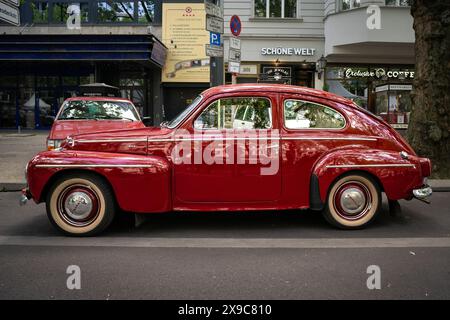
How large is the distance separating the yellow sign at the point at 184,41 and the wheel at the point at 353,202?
670 inches

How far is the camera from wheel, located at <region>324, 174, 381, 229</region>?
5.11 meters

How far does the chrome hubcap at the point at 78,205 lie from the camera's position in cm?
488

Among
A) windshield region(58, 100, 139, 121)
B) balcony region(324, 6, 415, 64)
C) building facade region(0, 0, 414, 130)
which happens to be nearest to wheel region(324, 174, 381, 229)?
windshield region(58, 100, 139, 121)

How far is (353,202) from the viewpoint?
5137 mm

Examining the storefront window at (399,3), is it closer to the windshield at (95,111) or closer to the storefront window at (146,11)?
the storefront window at (146,11)

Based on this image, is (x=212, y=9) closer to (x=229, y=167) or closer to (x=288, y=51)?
(x=229, y=167)

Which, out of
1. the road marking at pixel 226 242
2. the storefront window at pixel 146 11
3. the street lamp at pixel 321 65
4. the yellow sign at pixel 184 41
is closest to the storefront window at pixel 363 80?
the street lamp at pixel 321 65

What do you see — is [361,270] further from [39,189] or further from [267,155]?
[39,189]

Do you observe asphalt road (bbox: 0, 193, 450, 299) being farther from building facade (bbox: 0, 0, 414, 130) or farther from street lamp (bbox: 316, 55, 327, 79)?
street lamp (bbox: 316, 55, 327, 79)

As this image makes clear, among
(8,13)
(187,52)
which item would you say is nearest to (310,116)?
(8,13)

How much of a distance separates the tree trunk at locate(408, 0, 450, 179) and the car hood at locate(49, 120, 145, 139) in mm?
5609

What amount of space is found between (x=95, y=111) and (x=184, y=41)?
512 inches

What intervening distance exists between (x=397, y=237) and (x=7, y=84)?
22.3 meters
